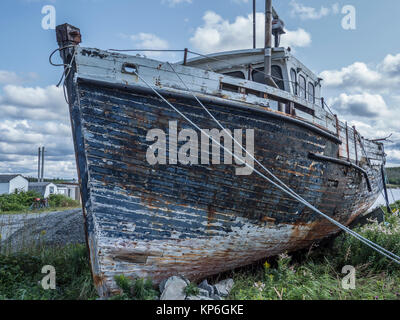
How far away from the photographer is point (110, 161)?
374 cm

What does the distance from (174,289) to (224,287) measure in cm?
94

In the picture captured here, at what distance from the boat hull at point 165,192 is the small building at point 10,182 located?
3000 cm

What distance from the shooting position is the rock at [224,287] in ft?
13.7

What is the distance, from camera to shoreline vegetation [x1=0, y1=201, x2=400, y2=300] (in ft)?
12.8

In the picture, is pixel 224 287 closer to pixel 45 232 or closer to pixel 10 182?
pixel 45 232

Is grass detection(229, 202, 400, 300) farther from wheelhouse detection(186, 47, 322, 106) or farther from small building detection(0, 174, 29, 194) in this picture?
small building detection(0, 174, 29, 194)

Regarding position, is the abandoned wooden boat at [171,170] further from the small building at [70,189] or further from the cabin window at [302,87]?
the small building at [70,189]

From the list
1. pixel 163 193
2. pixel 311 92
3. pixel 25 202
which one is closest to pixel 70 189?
pixel 25 202

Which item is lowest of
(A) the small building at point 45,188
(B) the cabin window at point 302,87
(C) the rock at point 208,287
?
(C) the rock at point 208,287

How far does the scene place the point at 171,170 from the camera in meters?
3.92

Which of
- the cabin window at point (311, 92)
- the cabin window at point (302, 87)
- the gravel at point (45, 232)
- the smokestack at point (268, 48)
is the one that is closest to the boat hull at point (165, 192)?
→ the smokestack at point (268, 48)

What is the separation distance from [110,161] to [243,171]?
1.82 meters

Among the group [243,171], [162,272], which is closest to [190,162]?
[243,171]

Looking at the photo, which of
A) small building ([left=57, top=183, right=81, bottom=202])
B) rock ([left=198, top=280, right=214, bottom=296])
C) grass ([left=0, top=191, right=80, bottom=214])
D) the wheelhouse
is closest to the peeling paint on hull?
rock ([left=198, top=280, right=214, bottom=296])
